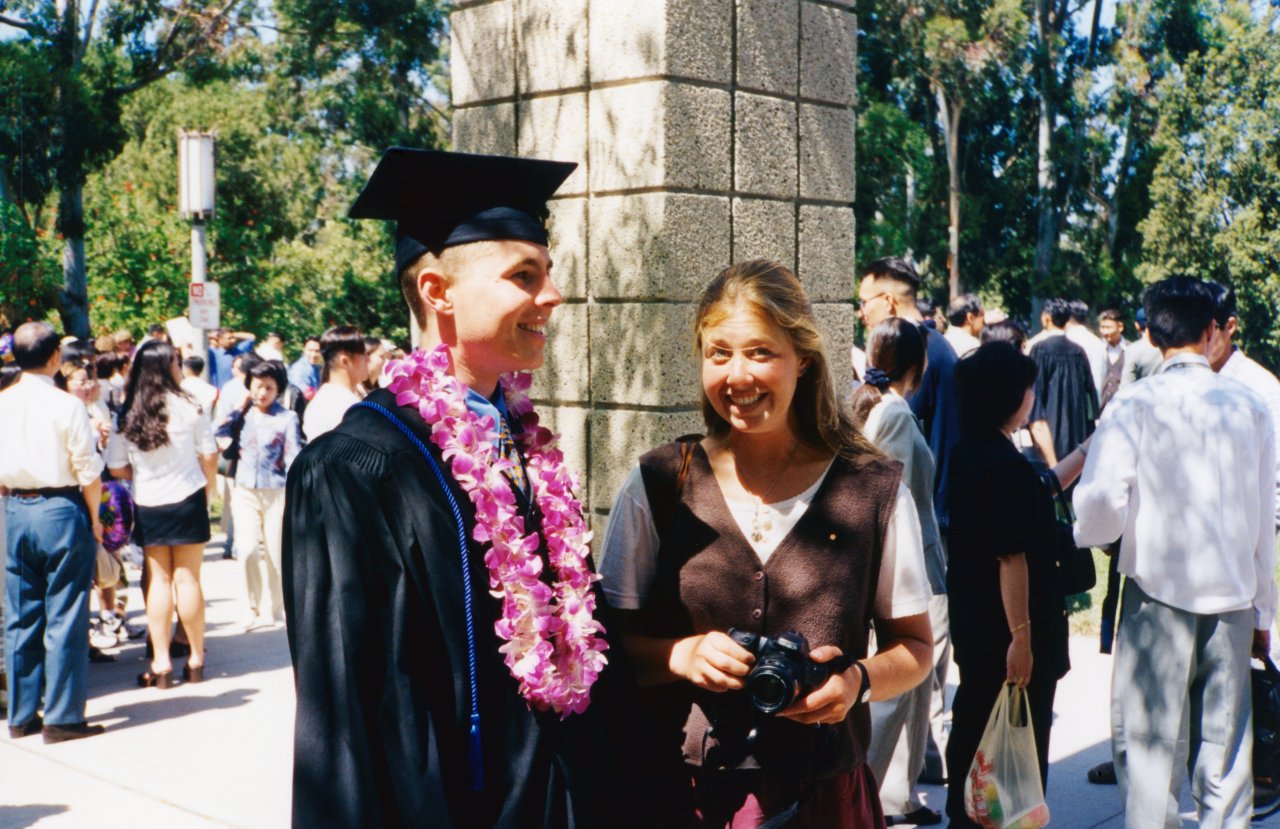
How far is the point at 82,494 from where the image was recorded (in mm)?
6555

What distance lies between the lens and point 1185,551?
160 inches

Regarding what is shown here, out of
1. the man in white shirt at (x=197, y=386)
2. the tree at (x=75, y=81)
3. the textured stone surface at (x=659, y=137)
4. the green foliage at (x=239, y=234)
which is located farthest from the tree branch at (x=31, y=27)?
the textured stone surface at (x=659, y=137)

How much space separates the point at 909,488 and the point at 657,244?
138 centimetres

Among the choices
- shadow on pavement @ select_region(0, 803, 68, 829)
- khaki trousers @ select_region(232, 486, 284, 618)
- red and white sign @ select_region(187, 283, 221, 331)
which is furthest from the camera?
red and white sign @ select_region(187, 283, 221, 331)

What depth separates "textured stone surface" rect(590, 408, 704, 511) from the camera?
14.8 ft

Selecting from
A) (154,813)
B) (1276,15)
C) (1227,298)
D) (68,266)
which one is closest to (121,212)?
(68,266)

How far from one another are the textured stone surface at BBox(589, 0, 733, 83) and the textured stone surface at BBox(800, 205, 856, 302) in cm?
71

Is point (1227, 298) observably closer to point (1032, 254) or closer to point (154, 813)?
point (154, 813)

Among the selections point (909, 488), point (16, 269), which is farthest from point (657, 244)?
point (16, 269)

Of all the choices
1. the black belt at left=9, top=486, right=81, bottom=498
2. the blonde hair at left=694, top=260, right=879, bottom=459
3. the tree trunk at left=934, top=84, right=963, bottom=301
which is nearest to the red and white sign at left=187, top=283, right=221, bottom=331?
the black belt at left=9, top=486, right=81, bottom=498

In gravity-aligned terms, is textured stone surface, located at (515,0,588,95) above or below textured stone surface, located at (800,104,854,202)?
above

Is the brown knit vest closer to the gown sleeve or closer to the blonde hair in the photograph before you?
the blonde hair

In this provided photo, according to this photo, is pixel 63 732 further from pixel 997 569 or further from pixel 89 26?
pixel 89 26

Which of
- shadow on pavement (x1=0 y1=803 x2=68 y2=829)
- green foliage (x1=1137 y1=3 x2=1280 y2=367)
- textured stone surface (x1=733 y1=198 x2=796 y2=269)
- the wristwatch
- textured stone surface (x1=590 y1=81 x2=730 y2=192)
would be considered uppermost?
green foliage (x1=1137 y1=3 x2=1280 y2=367)
